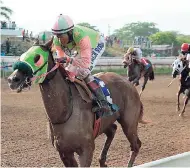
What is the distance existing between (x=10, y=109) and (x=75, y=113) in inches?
342

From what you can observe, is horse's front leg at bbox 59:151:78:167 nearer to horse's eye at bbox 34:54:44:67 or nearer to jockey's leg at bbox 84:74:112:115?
jockey's leg at bbox 84:74:112:115

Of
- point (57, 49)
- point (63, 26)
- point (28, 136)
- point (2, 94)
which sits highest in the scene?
point (63, 26)

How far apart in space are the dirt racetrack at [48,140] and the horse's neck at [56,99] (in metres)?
2.06

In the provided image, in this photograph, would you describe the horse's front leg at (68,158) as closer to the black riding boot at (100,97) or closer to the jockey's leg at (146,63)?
the black riding boot at (100,97)

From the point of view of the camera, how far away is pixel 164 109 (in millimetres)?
14188

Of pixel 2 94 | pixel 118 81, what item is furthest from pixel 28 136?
pixel 2 94

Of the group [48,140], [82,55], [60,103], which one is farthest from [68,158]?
[48,140]

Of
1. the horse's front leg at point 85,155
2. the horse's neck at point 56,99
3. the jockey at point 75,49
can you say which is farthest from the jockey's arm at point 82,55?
the horse's front leg at point 85,155

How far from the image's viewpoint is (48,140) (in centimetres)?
894

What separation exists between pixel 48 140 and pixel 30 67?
4486 mm

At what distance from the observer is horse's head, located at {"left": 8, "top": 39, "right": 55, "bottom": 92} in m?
4.60

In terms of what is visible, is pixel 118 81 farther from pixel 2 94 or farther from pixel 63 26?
pixel 2 94

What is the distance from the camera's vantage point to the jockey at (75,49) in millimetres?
5191

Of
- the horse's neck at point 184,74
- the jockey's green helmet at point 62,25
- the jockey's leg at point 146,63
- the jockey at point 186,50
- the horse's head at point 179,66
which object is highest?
the jockey's green helmet at point 62,25
